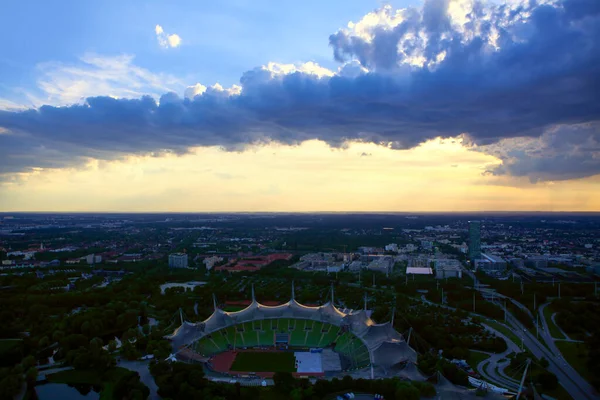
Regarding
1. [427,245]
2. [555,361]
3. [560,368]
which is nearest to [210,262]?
[427,245]

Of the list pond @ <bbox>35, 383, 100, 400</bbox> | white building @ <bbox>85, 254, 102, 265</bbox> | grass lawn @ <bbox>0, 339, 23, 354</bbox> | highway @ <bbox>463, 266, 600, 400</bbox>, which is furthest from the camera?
white building @ <bbox>85, 254, 102, 265</bbox>

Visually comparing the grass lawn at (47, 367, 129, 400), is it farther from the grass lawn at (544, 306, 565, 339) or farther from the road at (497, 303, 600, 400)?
the grass lawn at (544, 306, 565, 339)

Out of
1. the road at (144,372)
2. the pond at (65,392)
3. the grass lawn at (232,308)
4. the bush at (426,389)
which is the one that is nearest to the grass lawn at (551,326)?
the bush at (426,389)

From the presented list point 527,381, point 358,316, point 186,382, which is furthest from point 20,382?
point 527,381

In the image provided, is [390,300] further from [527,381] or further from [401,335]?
[527,381]

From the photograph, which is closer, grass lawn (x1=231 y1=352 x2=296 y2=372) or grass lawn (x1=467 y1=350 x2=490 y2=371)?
grass lawn (x1=231 y1=352 x2=296 y2=372)

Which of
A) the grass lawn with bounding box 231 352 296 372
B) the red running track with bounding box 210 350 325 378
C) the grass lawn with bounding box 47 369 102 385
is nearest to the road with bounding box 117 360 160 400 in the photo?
the grass lawn with bounding box 47 369 102 385

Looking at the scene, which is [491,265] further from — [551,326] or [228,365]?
[228,365]
